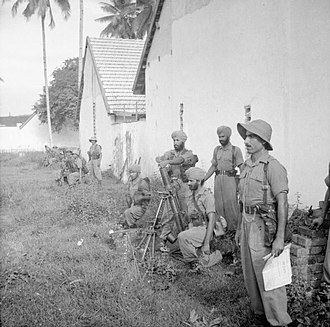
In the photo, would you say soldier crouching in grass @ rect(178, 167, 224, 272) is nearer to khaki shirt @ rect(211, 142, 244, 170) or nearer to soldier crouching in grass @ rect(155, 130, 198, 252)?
soldier crouching in grass @ rect(155, 130, 198, 252)

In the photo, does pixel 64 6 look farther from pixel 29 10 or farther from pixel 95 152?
pixel 95 152

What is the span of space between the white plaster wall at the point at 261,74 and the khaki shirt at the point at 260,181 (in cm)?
266

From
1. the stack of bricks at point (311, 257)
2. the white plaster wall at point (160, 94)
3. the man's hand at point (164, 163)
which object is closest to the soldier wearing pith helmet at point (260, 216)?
the stack of bricks at point (311, 257)

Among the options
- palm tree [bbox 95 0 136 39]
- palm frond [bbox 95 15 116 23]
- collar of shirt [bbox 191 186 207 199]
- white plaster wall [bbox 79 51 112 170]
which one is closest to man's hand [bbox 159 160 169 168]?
collar of shirt [bbox 191 186 207 199]

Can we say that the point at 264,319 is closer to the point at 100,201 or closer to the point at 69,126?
the point at 100,201

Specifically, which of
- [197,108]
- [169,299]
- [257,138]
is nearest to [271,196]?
[257,138]

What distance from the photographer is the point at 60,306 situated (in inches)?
174

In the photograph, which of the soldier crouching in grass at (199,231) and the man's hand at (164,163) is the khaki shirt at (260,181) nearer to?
the soldier crouching in grass at (199,231)

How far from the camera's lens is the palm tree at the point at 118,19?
1289 inches

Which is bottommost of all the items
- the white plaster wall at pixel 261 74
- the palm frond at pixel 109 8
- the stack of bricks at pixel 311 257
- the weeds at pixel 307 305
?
the weeds at pixel 307 305

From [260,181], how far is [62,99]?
29994 mm

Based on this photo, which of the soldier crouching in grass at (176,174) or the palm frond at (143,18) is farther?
the palm frond at (143,18)

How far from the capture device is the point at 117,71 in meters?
18.0

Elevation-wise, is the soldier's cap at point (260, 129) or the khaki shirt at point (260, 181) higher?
the soldier's cap at point (260, 129)
